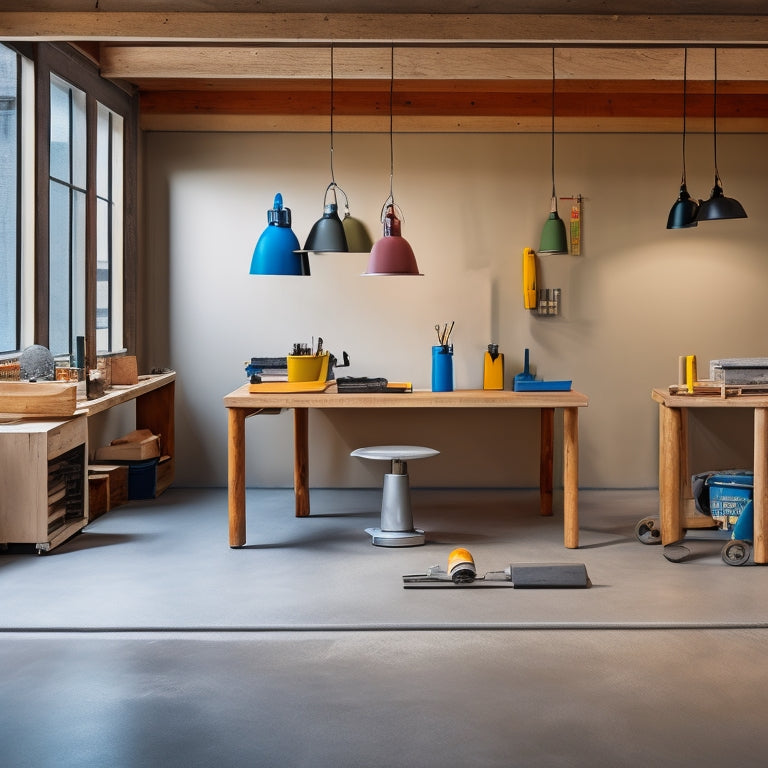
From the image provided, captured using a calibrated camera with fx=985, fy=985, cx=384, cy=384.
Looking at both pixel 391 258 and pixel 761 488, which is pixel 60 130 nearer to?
pixel 391 258

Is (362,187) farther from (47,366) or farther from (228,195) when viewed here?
(47,366)

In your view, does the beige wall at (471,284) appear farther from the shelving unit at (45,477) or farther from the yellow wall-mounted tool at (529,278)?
the shelving unit at (45,477)

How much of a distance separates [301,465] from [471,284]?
221cm

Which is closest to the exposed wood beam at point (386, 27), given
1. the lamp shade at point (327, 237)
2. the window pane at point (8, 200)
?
the window pane at point (8, 200)

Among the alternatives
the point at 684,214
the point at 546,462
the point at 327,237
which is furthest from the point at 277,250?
the point at 684,214

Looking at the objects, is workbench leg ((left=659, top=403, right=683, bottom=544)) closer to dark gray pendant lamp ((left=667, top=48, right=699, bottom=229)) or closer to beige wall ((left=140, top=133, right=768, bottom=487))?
dark gray pendant lamp ((left=667, top=48, right=699, bottom=229))

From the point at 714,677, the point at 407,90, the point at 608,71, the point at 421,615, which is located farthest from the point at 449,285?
the point at 714,677

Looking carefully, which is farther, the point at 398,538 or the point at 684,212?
the point at 684,212

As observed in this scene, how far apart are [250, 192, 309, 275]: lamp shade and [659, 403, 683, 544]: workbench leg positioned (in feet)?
8.25

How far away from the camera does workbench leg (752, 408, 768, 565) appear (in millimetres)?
5699

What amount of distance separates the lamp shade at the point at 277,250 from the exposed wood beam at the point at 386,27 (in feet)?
3.88

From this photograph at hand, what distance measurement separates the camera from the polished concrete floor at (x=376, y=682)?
321cm

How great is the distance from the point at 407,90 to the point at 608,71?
1.91m

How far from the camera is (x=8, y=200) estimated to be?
20.4ft
